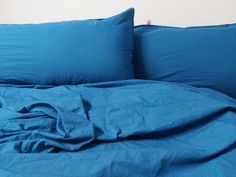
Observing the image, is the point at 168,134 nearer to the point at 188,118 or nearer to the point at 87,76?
the point at 188,118

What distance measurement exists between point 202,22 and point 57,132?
0.97 meters

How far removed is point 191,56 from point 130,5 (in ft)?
1.63

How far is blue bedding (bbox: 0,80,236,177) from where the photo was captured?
0.62 m

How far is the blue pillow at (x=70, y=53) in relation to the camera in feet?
3.83

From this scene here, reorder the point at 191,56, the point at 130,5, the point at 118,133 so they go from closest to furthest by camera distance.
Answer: the point at 118,133 < the point at 191,56 < the point at 130,5

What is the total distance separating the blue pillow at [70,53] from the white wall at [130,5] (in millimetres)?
254

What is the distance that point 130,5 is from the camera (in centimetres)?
148

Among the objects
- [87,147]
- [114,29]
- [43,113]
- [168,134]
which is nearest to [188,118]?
[168,134]

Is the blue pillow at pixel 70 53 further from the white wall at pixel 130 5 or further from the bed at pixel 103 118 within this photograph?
the white wall at pixel 130 5

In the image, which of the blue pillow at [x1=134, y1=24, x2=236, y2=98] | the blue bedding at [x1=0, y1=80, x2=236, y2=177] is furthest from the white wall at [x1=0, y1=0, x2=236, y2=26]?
the blue bedding at [x1=0, y1=80, x2=236, y2=177]

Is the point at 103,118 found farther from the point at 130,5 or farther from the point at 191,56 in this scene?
the point at 130,5

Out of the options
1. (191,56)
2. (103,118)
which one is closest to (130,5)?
(191,56)

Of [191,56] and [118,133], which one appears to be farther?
[191,56]

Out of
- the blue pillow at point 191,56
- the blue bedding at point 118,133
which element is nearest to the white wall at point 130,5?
the blue pillow at point 191,56
